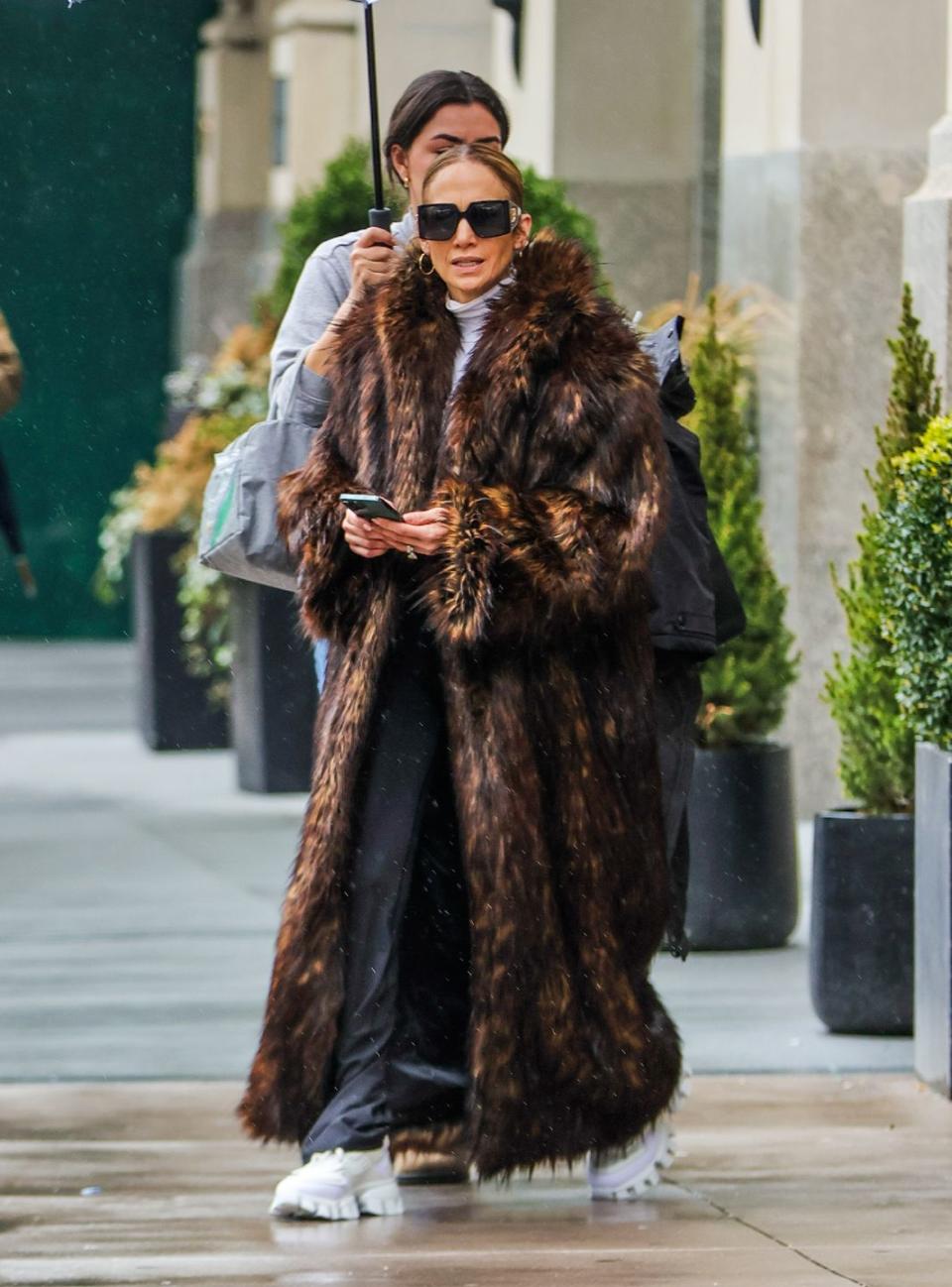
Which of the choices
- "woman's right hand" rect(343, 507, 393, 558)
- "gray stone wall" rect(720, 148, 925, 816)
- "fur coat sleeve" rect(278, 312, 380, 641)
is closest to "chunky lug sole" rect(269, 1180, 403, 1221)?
"fur coat sleeve" rect(278, 312, 380, 641)

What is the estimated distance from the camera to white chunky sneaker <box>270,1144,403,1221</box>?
515 cm

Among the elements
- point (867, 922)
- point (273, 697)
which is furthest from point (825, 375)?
point (867, 922)

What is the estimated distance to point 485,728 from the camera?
5.16 metres

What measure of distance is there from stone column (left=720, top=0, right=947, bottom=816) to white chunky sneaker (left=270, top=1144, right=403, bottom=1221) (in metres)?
5.73

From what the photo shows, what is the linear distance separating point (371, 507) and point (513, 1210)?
1377mm

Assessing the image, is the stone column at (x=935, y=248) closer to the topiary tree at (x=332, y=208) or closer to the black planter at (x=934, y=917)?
the black planter at (x=934, y=917)

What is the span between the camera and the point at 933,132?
777cm

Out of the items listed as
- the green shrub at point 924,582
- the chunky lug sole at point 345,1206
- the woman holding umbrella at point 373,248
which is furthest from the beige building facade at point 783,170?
the chunky lug sole at point 345,1206

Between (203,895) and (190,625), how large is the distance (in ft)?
13.5

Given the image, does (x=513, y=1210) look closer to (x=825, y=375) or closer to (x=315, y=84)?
(x=825, y=375)

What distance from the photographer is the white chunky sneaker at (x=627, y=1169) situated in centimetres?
535

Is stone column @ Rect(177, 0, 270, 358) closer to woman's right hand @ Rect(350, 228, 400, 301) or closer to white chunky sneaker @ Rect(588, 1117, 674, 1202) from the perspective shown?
woman's right hand @ Rect(350, 228, 400, 301)

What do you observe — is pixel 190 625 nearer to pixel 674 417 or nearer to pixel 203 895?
pixel 203 895

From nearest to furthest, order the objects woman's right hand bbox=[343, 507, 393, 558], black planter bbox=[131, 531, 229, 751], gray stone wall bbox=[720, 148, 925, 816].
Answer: woman's right hand bbox=[343, 507, 393, 558] < gray stone wall bbox=[720, 148, 925, 816] < black planter bbox=[131, 531, 229, 751]
